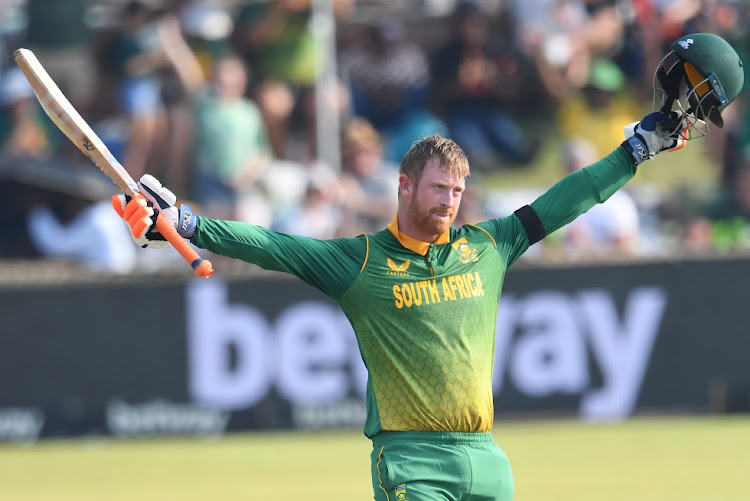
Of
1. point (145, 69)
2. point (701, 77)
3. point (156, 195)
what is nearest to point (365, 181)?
point (145, 69)

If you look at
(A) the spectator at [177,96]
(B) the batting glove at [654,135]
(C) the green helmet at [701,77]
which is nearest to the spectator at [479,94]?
(A) the spectator at [177,96]

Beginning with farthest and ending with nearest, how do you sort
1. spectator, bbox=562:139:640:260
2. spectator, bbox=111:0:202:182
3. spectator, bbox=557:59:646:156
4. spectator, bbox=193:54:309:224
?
spectator, bbox=111:0:202:182 → spectator, bbox=557:59:646:156 → spectator, bbox=193:54:309:224 → spectator, bbox=562:139:640:260

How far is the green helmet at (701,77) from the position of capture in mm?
6723

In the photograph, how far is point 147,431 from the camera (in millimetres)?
14812

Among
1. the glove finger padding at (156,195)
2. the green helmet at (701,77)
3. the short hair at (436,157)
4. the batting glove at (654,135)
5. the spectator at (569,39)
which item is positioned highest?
the spectator at (569,39)

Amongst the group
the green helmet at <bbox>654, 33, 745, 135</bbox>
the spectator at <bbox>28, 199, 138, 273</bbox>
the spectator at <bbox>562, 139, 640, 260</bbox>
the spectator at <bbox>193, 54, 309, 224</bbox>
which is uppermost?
the spectator at <bbox>193, 54, 309, 224</bbox>

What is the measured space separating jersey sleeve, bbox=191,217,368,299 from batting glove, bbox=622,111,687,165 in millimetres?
1418

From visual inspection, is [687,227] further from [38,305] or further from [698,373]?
[38,305]

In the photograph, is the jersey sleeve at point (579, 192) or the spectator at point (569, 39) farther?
the spectator at point (569, 39)

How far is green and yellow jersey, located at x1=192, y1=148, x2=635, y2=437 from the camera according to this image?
6188 mm

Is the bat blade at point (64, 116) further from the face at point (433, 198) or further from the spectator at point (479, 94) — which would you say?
the spectator at point (479, 94)

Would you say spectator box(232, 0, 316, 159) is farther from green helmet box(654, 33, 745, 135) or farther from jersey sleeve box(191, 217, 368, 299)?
jersey sleeve box(191, 217, 368, 299)

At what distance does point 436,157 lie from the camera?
6.23 metres

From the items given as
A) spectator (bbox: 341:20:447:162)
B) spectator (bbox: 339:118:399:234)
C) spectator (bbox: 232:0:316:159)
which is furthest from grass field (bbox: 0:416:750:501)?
spectator (bbox: 232:0:316:159)
